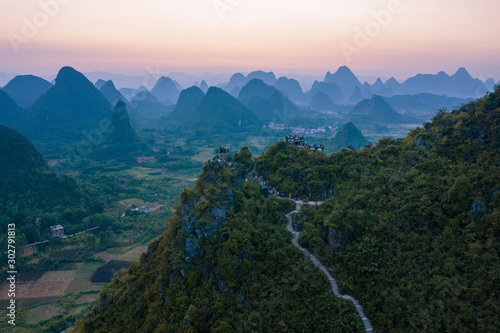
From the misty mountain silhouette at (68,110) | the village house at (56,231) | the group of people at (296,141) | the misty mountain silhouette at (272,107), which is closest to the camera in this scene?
the group of people at (296,141)

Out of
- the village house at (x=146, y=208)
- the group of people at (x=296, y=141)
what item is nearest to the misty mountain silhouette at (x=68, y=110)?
the village house at (x=146, y=208)

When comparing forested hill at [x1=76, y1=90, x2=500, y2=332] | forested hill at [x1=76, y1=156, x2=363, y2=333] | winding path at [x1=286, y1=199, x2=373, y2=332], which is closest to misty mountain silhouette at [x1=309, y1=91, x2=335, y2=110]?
forested hill at [x1=76, y1=90, x2=500, y2=332]

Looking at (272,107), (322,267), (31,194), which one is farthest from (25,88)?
(322,267)

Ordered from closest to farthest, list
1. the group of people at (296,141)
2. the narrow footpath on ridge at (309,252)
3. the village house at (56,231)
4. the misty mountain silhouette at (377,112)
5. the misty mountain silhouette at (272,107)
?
the narrow footpath on ridge at (309,252)
the group of people at (296,141)
the village house at (56,231)
the misty mountain silhouette at (377,112)
the misty mountain silhouette at (272,107)

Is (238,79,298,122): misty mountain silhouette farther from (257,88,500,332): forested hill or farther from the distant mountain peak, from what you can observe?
(257,88,500,332): forested hill

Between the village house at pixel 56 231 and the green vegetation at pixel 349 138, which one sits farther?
the green vegetation at pixel 349 138

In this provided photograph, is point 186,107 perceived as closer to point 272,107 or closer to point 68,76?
point 272,107

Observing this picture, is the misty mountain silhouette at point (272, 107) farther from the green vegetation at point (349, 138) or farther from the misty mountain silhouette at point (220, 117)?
the green vegetation at point (349, 138)
